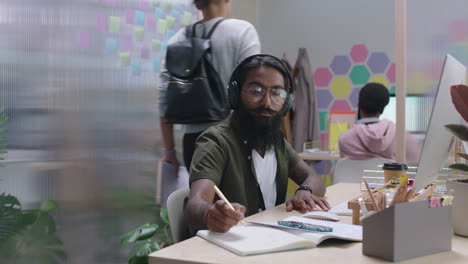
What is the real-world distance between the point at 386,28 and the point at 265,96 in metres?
4.05

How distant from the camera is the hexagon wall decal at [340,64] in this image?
5.82 metres

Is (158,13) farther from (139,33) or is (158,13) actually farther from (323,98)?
(323,98)

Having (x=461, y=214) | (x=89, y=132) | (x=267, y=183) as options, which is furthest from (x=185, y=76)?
(x=461, y=214)

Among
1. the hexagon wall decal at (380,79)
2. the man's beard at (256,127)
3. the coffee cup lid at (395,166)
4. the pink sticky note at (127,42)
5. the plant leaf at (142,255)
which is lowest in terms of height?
the plant leaf at (142,255)

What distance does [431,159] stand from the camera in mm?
1147

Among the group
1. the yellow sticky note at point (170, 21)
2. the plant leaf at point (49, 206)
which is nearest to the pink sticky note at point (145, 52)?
the yellow sticky note at point (170, 21)

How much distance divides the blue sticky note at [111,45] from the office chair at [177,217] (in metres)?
1.47

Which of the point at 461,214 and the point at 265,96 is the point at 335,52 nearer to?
the point at 265,96

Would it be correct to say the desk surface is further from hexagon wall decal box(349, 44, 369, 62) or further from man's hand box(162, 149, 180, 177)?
hexagon wall decal box(349, 44, 369, 62)

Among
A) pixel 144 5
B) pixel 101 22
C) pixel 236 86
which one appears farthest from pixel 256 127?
pixel 144 5

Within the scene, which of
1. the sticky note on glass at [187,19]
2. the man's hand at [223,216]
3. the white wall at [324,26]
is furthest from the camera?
the white wall at [324,26]

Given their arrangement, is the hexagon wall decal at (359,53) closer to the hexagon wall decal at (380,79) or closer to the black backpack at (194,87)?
the hexagon wall decal at (380,79)

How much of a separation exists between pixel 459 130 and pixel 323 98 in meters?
4.73

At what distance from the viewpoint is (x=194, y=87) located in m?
2.56
